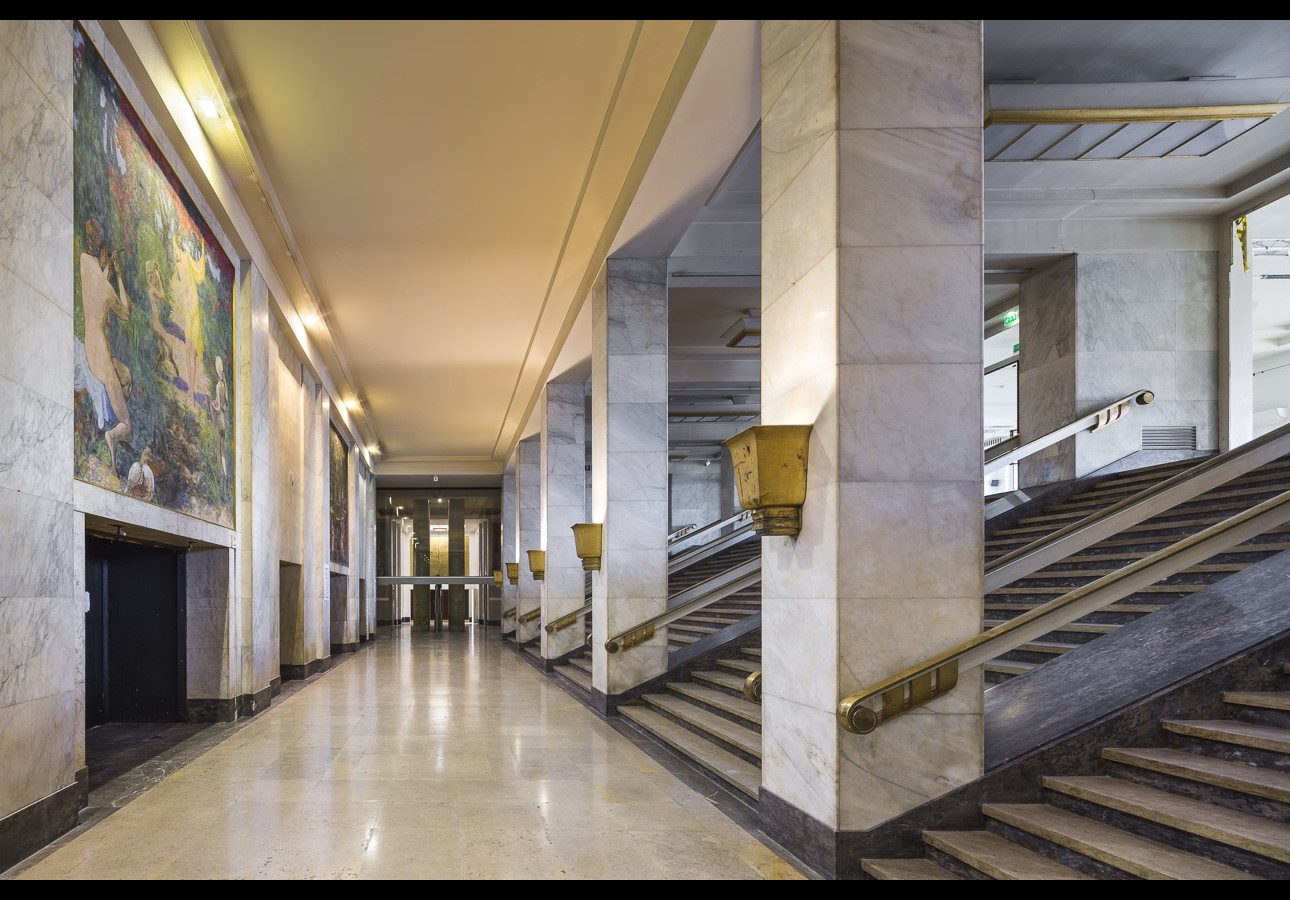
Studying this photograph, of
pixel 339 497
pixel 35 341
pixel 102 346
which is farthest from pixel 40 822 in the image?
pixel 339 497

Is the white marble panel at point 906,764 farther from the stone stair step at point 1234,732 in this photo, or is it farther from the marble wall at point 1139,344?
the marble wall at point 1139,344

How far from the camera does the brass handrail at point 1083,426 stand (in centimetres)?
1085

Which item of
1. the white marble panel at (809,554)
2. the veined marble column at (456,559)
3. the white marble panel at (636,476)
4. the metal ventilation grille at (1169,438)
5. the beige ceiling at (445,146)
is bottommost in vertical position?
the veined marble column at (456,559)

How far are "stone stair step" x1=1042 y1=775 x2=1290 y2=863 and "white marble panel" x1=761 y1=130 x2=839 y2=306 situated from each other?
2446 mm

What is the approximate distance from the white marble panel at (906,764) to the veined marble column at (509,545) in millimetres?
18405

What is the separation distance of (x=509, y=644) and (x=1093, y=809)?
19.6 meters

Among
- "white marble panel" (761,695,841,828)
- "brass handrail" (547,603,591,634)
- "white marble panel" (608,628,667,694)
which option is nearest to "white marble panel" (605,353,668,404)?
"white marble panel" (608,628,667,694)

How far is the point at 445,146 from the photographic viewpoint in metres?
8.20

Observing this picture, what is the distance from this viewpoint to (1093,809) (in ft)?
12.7

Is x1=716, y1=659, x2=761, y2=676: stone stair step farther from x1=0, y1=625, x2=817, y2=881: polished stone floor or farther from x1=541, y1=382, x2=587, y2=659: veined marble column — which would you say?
x1=541, y1=382, x2=587, y2=659: veined marble column

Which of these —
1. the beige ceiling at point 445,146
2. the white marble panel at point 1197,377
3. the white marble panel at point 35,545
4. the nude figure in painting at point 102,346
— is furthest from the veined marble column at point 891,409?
the white marble panel at point 1197,377

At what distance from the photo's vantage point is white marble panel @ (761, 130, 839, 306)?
4469 millimetres

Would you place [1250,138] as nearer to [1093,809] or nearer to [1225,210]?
[1225,210]
